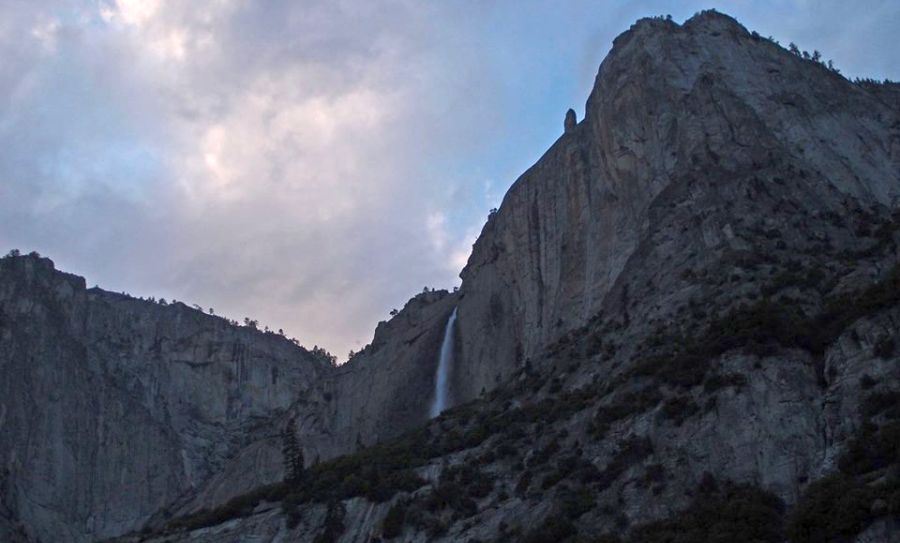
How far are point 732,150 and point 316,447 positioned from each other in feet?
147

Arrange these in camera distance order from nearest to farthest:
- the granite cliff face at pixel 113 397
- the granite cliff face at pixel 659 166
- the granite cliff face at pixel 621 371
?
the granite cliff face at pixel 621 371
the granite cliff face at pixel 659 166
the granite cliff face at pixel 113 397

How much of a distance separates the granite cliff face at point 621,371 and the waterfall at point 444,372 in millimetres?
1065

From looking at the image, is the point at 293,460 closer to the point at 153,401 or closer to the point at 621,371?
the point at 621,371

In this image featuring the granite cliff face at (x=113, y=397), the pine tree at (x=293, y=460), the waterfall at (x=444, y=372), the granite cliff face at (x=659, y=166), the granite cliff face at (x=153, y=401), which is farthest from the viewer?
the granite cliff face at (x=113, y=397)

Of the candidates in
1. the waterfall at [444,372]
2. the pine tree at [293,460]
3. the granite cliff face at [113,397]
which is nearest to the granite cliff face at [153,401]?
the granite cliff face at [113,397]

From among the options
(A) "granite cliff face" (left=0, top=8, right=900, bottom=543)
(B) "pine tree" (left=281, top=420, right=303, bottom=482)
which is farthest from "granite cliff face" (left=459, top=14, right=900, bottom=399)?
(B) "pine tree" (left=281, top=420, right=303, bottom=482)

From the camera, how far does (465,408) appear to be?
69.0 meters

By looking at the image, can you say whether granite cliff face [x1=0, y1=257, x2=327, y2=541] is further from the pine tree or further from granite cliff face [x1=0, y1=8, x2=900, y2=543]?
the pine tree

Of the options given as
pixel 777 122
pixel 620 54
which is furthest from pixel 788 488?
pixel 620 54

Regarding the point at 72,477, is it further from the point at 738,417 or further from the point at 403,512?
the point at 738,417

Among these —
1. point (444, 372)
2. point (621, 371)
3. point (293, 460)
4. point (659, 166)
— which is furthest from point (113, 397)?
point (621, 371)

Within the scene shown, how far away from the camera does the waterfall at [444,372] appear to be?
286 ft

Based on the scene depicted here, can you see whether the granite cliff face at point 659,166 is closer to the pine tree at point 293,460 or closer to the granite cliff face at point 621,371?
the granite cliff face at point 621,371

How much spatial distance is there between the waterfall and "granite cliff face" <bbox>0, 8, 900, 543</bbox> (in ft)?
3.49
